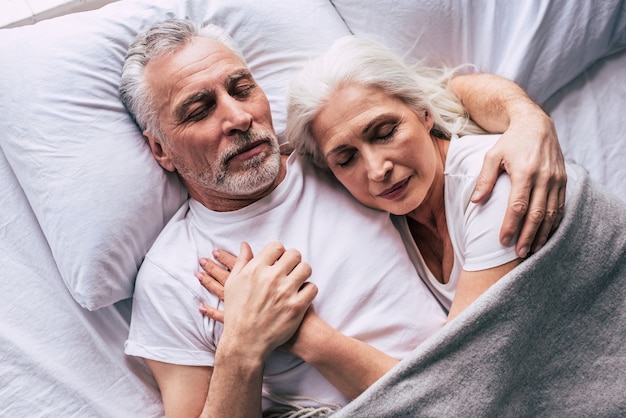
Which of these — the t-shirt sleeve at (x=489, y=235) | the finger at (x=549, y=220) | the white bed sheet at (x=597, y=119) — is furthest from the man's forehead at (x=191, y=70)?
the white bed sheet at (x=597, y=119)

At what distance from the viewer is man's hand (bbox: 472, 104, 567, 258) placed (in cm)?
109

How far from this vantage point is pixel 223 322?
48.7 inches

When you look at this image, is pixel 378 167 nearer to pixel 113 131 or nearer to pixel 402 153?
pixel 402 153

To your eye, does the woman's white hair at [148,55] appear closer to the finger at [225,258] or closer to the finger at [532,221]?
the finger at [225,258]

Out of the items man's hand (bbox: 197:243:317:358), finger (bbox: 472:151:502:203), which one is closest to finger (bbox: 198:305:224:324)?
man's hand (bbox: 197:243:317:358)

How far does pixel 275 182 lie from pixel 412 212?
0.34 m

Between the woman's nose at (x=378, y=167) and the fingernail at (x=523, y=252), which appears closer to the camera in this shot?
the fingernail at (x=523, y=252)

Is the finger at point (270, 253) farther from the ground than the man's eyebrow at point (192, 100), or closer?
closer

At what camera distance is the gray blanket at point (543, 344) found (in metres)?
1.09

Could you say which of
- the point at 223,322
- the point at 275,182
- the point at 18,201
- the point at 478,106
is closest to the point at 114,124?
the point at 18,201

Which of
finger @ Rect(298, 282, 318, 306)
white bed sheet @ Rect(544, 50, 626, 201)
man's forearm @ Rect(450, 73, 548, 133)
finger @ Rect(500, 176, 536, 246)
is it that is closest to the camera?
finger @ Rect(500, 176, 536, 246)

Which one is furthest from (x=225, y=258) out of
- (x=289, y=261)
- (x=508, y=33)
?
(x=508, y=33)

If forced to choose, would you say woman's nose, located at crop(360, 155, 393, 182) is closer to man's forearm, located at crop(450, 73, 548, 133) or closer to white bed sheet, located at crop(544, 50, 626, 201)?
man's forearm, located at crop(450, 73, 548, 133)

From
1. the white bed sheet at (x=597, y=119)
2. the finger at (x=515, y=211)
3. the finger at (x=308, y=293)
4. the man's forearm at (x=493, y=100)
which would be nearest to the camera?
the finger at (x=515, y=211)
